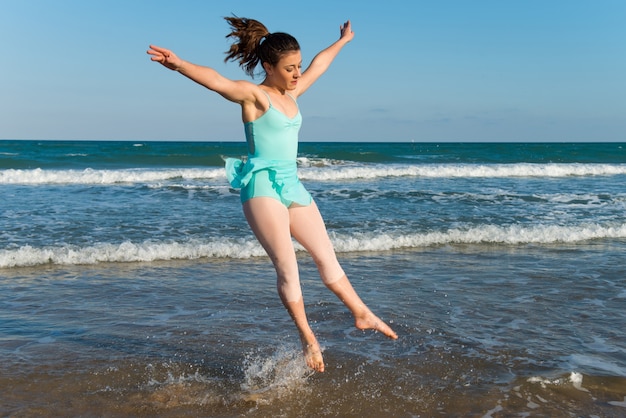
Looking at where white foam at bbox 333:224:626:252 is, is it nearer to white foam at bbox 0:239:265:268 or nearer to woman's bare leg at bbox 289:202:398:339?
white foam at bbox 0:239:265:268

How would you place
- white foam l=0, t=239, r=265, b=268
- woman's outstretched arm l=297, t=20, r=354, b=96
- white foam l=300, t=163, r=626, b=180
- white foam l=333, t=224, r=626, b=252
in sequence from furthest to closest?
white foam l=300, t=163, r=626, b=180 → white foam l=333, t=224, r=626, b=252 → white foam l=0, t=239, r=265, b=268 → woman's outstretched arm l=297, t=20, r=354, b=96

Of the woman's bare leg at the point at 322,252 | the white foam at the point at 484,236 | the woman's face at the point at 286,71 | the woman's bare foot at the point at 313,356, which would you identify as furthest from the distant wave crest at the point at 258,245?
the woman's face at the point at 286,71

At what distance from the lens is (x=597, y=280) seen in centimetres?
746

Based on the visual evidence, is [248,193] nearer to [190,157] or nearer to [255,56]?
[255,56]

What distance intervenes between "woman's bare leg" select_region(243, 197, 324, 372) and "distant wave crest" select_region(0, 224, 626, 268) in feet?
16.0

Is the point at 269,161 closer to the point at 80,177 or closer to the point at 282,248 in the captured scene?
the point at 282,248

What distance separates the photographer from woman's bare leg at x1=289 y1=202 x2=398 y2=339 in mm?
4277

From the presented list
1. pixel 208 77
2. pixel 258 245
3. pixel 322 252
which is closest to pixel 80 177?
pixel 258 245

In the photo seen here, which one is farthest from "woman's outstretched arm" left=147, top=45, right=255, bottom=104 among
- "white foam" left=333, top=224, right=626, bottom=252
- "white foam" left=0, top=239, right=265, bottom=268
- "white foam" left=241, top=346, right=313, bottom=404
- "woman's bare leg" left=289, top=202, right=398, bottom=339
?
"white foam" left=333, top=224, right=626, bottom=252

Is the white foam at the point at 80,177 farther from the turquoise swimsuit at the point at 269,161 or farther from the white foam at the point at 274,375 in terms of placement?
the turquoise swimsuit at the point at 269,161

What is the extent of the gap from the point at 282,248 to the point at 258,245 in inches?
212

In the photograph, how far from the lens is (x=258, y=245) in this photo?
31.1 feet

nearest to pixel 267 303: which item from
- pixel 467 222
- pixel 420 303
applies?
pixel 420 303

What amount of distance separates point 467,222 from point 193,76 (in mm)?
9031
